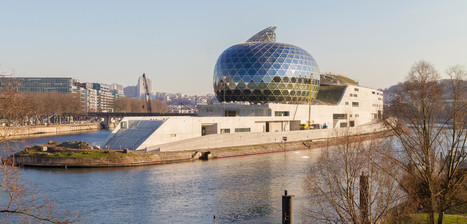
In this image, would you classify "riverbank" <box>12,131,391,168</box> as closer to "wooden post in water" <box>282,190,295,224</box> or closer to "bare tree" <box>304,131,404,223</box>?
"bare tree" <box>304,131,404,223</box>

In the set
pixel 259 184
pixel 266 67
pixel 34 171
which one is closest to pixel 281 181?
pixel 259 184

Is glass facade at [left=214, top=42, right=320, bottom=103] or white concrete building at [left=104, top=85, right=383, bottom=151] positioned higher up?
glass facade at [left=214, top=42, right=320, bottom=103]

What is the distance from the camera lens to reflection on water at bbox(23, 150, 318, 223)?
3134cm

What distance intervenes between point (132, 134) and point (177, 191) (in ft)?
95.1

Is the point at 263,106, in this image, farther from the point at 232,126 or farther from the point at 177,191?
the point at 177,191

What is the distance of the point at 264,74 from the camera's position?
99.0 metres

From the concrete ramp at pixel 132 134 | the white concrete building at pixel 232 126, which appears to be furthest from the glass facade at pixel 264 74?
the concrete ramp at pixel 132 134

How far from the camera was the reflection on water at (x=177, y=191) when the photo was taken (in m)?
31.3

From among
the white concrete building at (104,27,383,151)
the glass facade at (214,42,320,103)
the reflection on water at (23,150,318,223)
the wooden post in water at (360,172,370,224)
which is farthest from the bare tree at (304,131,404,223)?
the glass facade at (214,42,320,103)

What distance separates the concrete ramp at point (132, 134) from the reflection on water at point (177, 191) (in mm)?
10561

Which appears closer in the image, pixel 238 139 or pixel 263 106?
pixel 238 139

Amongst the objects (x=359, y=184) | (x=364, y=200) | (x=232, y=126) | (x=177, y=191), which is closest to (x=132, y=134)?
(x=232, y=126)

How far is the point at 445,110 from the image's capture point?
75.8 ft

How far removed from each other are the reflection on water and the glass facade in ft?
147
